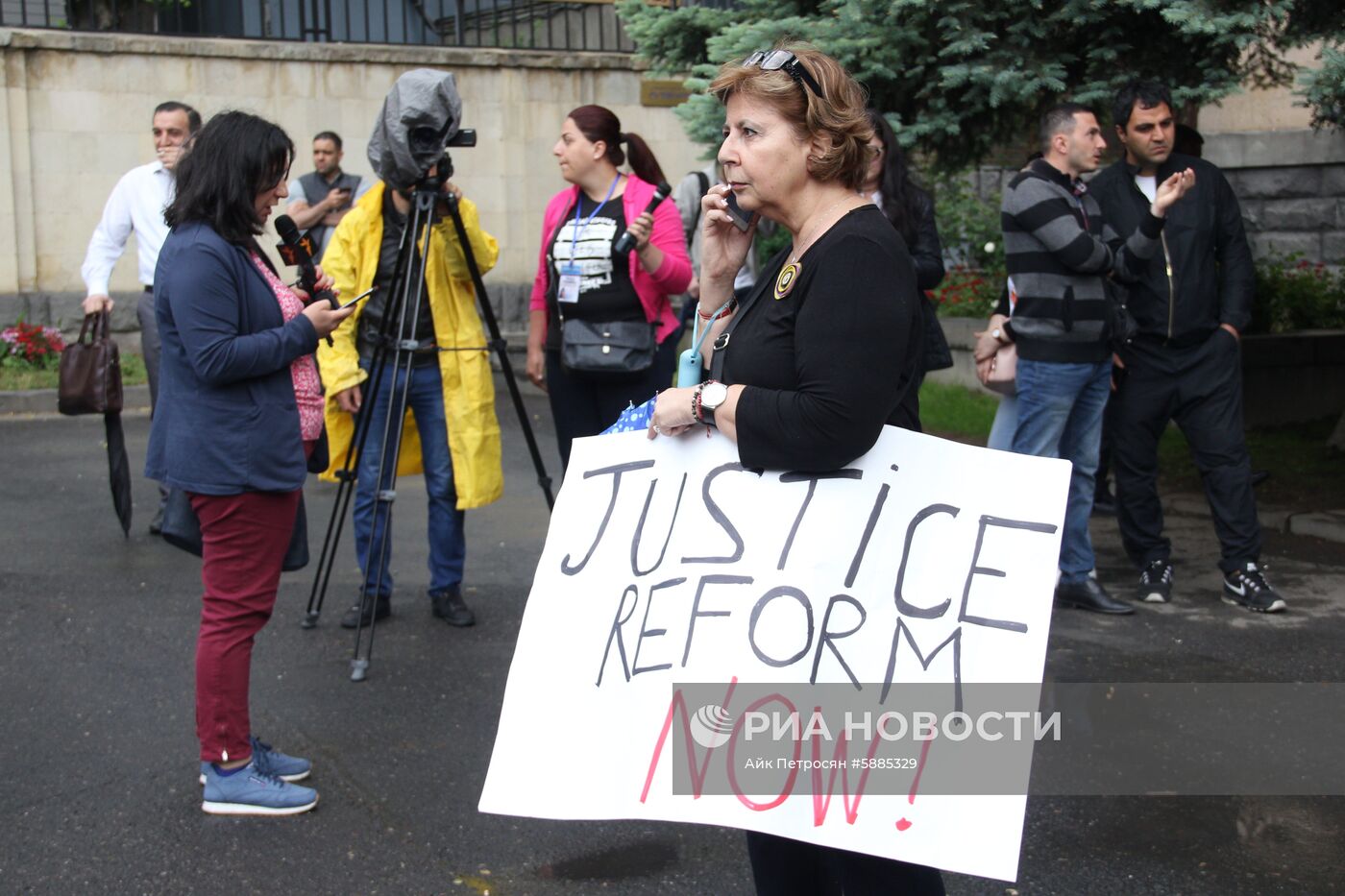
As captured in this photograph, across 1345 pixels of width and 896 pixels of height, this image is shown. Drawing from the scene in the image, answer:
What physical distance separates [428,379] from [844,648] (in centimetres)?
351

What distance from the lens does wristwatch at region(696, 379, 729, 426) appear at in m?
2.50

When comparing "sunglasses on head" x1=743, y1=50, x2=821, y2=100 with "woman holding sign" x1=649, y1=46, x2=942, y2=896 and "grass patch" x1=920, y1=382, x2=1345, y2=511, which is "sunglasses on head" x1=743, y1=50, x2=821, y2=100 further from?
"grass patch" x1=920, y1=382, x2=1345, y2=511

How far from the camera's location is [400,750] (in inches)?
176

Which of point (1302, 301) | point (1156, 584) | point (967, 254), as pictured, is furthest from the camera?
point (967, 254)

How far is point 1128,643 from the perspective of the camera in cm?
561

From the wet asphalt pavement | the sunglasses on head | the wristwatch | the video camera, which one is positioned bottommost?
the wet asphalt pavement

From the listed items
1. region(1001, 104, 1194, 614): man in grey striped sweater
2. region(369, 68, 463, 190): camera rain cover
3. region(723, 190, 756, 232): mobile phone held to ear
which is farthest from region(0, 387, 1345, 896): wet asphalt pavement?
region(369, 68, 463, 190): camera rain cover

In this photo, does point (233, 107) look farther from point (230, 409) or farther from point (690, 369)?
point (690, 369)

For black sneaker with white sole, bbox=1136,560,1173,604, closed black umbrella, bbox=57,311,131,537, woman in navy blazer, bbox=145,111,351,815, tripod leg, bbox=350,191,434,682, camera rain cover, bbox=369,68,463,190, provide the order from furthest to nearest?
1. closed black umbrella, bbox=57,311,131,537
2. black sneaker with white sole, bbox=1136,560,1173,604
3. tripod leg, bbox=350,191,434,682
4. camera rain cover, bbox=369,68,463,190
5. woman in navy blazer, bbox=145,111,351,815

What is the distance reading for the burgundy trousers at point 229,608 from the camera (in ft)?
12.9

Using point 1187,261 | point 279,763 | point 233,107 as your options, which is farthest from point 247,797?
point 233,107

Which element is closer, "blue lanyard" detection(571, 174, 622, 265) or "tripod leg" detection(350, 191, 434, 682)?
"tripod leg" detection(350, 191, 434, 682)

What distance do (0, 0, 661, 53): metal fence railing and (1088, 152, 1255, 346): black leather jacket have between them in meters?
9.45

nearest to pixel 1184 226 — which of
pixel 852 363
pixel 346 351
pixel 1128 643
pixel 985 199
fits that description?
pixel 1128 643
